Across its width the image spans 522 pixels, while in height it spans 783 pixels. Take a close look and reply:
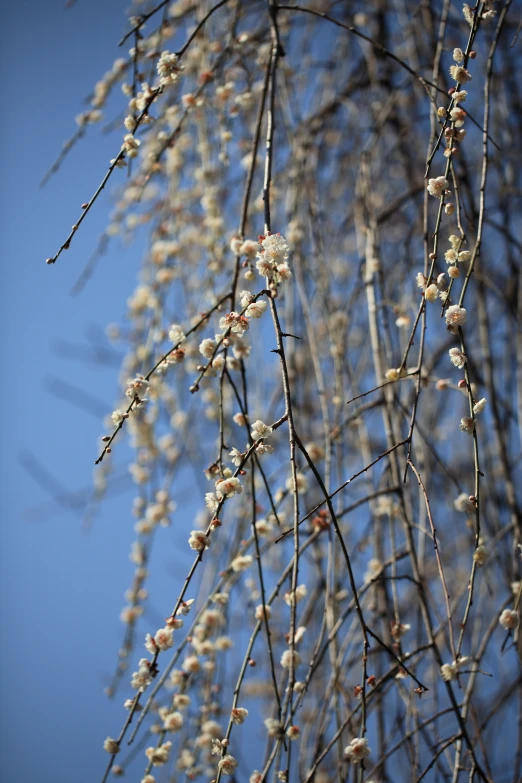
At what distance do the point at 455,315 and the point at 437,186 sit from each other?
17cm

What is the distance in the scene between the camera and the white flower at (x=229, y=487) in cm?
91

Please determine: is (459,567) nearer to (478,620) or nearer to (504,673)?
(504,673)

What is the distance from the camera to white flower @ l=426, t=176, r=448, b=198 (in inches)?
35.9

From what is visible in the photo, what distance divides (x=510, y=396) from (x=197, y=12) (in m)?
1.16

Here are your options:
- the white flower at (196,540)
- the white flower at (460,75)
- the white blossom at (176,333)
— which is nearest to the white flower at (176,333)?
the white blossom at (176,333)

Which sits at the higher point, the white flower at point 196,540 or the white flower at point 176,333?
the white flower at point 176,333

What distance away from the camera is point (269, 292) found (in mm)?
878

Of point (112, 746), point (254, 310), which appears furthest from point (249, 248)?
point (112, 746)

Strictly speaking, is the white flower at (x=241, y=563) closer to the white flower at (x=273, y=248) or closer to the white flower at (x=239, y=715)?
→ the white flower at (x=239, y=715)

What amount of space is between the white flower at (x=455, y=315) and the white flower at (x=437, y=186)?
15 centimetres

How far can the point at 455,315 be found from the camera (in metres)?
0.90

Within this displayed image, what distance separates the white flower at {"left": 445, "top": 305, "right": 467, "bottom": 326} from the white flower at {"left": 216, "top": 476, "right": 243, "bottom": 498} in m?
0.34

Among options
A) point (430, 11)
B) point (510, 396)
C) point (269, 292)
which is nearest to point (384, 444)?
point (510, 396)

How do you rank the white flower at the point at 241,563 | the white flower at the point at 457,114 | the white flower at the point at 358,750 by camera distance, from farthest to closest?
the white flower at the point at 241,563, the white flower at the point at 457,114, the white flower at the point at 358,750
